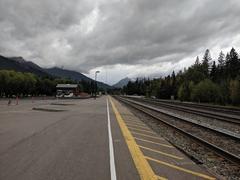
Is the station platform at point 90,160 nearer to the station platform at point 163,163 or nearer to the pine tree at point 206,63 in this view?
the station platform at point 163,163

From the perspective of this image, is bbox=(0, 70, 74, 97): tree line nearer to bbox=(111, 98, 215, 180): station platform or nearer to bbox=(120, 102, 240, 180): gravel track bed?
bbox=(120, 102, 240, 180): gravel track bed

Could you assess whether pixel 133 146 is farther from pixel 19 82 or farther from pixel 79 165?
pixel 19 82

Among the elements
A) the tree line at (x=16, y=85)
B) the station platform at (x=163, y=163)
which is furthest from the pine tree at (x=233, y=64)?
the station platform at (x=163, y=163)

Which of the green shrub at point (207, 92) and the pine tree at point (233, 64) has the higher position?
the pine tree at point (233, 64)

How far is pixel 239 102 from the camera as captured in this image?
53812 mm

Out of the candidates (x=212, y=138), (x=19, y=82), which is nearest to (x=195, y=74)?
(x=19, y=82)

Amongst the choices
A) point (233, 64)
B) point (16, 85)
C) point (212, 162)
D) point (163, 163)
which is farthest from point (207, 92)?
point (16, 85)

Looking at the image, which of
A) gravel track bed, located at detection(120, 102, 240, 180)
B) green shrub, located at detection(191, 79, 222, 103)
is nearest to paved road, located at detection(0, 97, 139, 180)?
gravel track bed, located at detection(120, 102, 240, 180)

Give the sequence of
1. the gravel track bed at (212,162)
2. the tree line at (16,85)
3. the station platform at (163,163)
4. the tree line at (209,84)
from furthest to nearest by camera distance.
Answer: the tree line at (16,85)
the tree line at (209,84)
the gravel track bed at (212,162)
the station platform at (163,163)

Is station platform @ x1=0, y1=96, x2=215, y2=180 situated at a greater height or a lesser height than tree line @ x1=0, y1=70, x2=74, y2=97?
lesser

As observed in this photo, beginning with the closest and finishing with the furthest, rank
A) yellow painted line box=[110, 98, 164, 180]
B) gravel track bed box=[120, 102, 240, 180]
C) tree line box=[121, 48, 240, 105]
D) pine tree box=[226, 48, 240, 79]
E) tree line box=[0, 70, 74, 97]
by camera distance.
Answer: yellow painted line box=[110, 98, 164, 180], gravel track bed box=[120, 102, 240, 180], tree line box=[121, 48, 240, 105], pine tree box=[226, 48, 240, 79], tree line box=[0, 70, 74, 97]

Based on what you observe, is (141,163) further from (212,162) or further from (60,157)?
(212,162)

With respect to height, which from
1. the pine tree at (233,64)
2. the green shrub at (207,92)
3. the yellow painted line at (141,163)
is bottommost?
the yellow painted line at (141,163)

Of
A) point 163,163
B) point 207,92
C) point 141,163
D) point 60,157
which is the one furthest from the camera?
point 207,92
